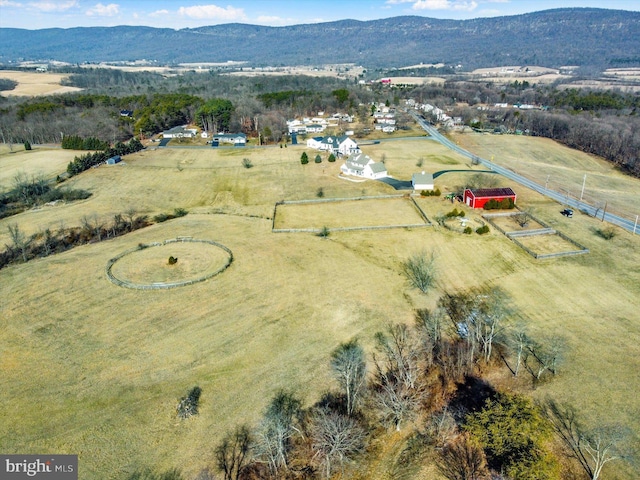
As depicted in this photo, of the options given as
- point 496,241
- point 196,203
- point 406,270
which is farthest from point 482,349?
point 196,203

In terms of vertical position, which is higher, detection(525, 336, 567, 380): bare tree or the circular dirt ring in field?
the circular dirt ring in field

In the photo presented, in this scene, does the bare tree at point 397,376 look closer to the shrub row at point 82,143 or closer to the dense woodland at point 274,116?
the dense woodland at point 274,116

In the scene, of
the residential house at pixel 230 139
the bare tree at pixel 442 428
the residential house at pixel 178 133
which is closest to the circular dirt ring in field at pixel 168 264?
the bare tree at pixel 442 428

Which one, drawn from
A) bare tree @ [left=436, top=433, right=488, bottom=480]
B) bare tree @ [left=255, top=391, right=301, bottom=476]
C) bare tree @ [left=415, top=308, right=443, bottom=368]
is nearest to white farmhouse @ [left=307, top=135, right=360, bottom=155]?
bare tree @ [left=415, top=308, right=443, bottom=368]

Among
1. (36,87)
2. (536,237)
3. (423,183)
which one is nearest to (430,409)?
(536,237)

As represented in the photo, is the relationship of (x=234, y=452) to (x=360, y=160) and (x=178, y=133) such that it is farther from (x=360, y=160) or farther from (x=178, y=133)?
(x=178, y=133)

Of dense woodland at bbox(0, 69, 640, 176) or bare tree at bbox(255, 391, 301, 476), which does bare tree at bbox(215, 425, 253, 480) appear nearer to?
bare tree at bbox(255, 391, 301, 476)

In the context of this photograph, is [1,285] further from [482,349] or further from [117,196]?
[482,349]
